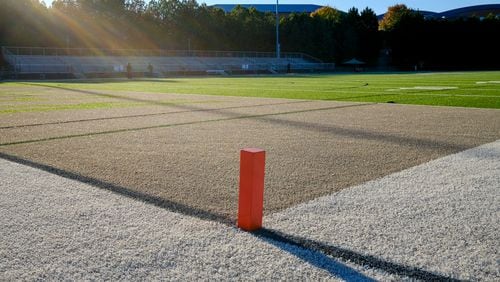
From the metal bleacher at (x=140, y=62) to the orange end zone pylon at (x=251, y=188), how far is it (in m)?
37.8

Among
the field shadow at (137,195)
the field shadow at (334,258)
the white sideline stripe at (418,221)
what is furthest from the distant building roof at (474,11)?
the field shadow at (334,258)

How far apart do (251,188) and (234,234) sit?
323 millimetres

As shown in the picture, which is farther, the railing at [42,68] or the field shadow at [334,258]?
the railing at [42,68]

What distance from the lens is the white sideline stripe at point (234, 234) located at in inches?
108

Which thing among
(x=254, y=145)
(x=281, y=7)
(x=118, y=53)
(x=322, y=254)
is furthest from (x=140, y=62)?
(x=281, y=7)

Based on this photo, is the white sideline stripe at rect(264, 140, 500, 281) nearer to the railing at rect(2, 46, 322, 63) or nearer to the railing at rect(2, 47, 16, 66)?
the railing at rect(2, 47, 16, 66)

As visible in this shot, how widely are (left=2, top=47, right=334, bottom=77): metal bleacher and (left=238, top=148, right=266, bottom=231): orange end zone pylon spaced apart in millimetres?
37842

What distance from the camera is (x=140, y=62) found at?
48438 mm

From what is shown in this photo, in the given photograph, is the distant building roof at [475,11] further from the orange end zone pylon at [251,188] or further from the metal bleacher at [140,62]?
the orange end zone pylon at [251,188]

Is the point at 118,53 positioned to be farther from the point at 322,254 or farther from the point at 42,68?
the point at 322,254

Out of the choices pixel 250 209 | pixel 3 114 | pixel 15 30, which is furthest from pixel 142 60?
pixel 250 209

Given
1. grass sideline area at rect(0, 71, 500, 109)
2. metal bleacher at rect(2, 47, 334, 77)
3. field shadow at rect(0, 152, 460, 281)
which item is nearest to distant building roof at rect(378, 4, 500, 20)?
metal bleacher at rect(2, 47, 334, 77)

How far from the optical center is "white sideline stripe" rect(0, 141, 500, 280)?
2.76m

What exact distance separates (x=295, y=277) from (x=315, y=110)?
30.1 feet
